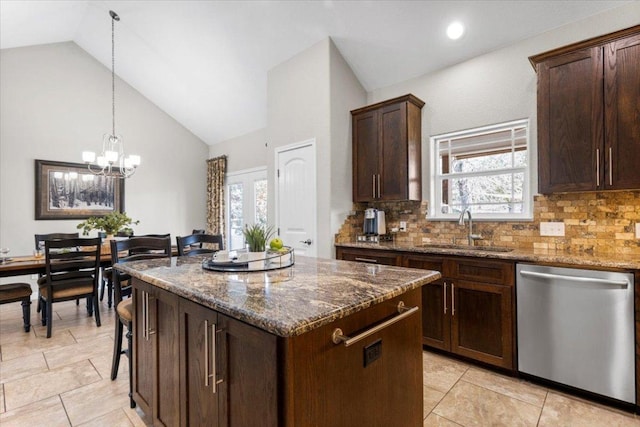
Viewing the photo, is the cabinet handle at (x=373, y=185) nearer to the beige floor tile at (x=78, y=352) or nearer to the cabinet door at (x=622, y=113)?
the cabinet door at (x=622, y=113)

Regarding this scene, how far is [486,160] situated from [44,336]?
16.0 ft

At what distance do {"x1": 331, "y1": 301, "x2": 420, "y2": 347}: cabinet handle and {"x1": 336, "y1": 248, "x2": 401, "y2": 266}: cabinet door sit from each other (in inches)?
65.0

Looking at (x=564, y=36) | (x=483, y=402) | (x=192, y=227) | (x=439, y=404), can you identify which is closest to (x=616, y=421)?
(x=483, y=402)

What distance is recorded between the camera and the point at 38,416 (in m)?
2.07

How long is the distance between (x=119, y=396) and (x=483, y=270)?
2829 millimetres

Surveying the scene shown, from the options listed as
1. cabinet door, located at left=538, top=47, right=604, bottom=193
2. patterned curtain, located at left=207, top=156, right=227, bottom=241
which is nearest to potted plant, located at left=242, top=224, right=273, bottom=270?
cabinet door, located at left=538, top=47, right=604, bottom=193

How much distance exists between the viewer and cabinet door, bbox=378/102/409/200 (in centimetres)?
345

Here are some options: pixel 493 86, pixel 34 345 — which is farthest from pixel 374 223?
pixel 34 345

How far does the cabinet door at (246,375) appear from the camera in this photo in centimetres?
99

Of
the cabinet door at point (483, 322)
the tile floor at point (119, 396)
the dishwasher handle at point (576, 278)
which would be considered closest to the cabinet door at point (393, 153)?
the cabinet door at point (483, 322)

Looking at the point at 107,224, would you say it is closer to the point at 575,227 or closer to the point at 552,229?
the point at 552,229

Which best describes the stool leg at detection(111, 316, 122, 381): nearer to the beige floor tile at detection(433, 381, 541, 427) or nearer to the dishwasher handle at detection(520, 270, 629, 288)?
the beige floor tile at detection(433, 381, 541, 427)

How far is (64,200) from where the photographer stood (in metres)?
5.18

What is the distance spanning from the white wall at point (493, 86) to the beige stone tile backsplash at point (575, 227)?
0.30 meters
